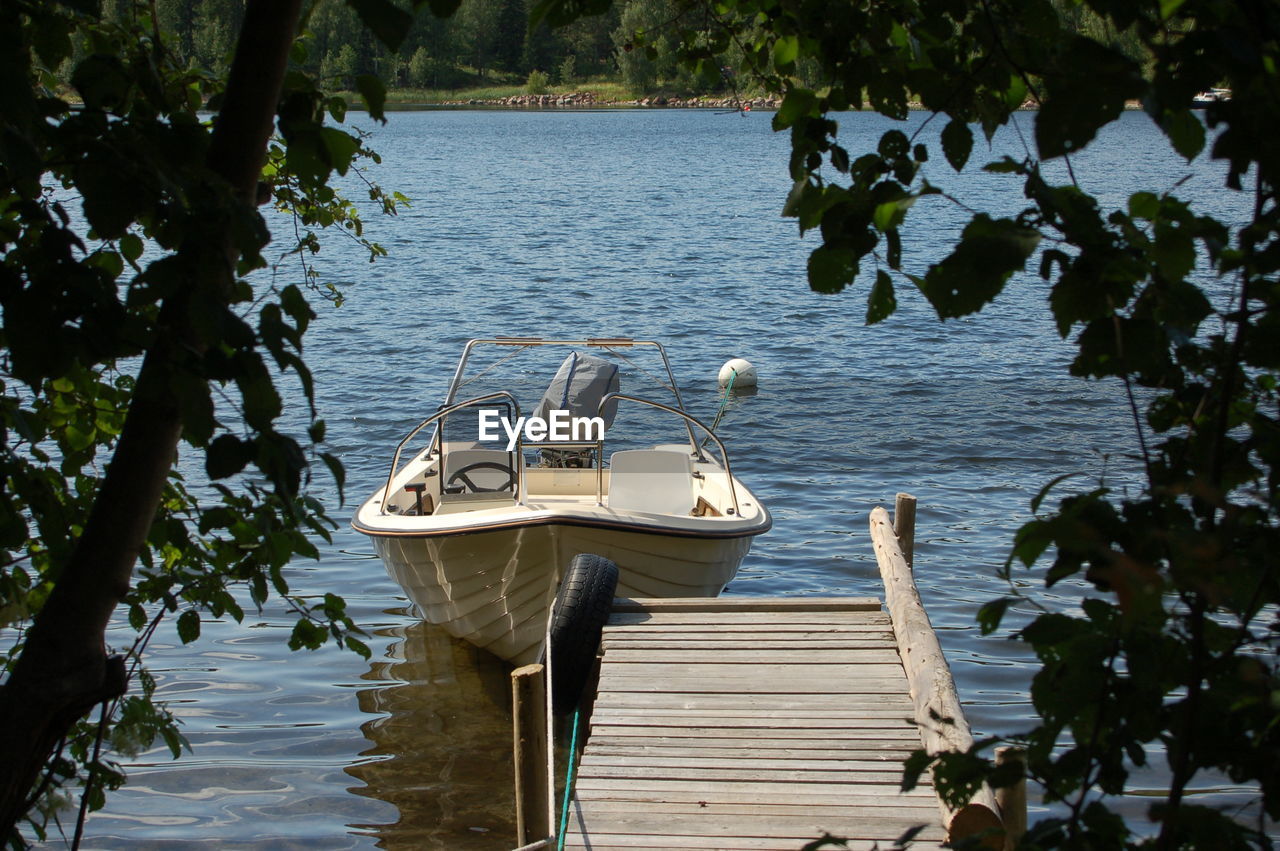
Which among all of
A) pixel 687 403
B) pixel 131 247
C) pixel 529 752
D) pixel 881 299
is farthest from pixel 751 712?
pixel 687 403

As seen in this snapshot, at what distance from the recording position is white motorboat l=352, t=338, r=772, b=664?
21.0 feet

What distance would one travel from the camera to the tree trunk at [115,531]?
1.52 meters

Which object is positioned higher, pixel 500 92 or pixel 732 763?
pixel 500 92

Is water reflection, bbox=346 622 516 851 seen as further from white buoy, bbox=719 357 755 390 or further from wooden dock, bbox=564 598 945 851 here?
white buoy, bbox=719 357 755 390

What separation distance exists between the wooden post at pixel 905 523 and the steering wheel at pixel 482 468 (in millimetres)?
2271

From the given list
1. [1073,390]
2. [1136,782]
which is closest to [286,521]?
[1136,782]

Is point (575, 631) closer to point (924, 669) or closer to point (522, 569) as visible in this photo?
point (522, 569)

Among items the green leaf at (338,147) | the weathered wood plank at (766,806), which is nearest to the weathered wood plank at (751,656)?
the weathered wood plank at (766,806)

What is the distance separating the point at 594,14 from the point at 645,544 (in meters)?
4.94

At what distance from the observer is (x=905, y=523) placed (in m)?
7.01

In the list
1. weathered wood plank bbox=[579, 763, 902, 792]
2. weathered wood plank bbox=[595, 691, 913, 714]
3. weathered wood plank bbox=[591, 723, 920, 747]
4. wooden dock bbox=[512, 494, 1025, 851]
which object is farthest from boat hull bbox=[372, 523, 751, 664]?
weathered wood plank bbox=[579, 763, 902, 792]

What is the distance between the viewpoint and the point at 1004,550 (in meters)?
9.18

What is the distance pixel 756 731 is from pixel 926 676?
0.73 metres

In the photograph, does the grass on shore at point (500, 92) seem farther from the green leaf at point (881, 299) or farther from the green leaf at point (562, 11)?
the green leaf at point (881, 299)
